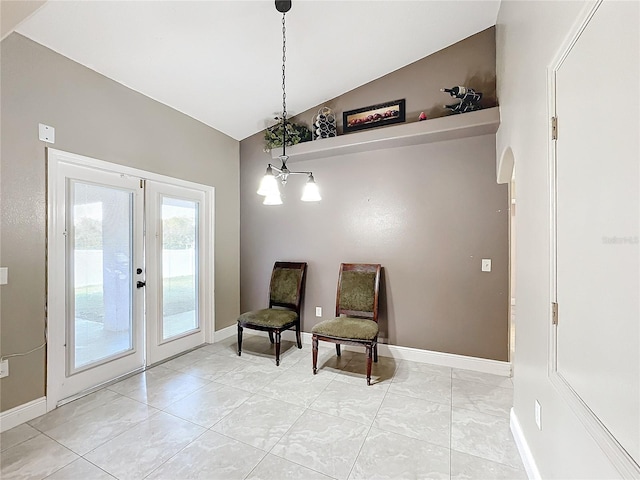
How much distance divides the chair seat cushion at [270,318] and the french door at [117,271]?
86cm

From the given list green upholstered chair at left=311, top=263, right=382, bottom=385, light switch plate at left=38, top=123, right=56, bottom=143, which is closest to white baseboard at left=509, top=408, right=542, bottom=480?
green upholstered chair at left=311, top=263, right=382, bottom=385

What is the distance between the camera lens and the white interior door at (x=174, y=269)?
3.12 meters

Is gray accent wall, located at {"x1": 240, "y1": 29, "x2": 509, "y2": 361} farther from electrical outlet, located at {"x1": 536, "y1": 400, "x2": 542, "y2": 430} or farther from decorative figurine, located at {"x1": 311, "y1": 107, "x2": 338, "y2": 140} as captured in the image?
electrical outlet, located at {"x1": 536, "y1": 400, "x2": 542, "y2": 430}

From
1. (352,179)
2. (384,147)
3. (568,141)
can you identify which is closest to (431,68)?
(384,147)

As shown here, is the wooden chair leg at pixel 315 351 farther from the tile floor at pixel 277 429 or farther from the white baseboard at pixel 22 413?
the white baseboard at pixel 22 413

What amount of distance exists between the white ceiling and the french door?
3.01 feet

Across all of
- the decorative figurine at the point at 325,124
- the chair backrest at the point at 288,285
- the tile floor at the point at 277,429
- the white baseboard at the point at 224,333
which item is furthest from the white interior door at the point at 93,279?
the decorative figurine at the point at 325,124

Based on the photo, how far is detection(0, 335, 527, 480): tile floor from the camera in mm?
1693

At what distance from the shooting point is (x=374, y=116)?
335 centimetres

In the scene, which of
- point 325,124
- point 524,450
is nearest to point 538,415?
point 524,450

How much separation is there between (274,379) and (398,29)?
3536 millimetres

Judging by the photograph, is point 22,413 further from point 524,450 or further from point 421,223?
point 421,223

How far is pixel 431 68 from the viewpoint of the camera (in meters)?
3.12

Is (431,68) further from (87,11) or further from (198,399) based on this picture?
(198,399)
